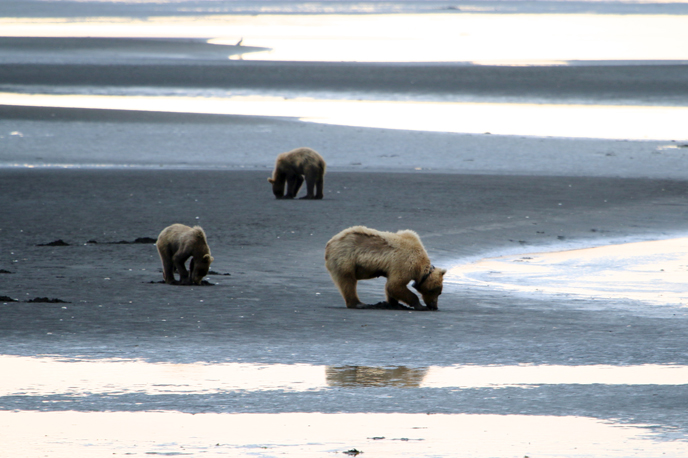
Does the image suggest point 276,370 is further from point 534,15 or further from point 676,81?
point 534,15

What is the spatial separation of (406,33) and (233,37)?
501 inches

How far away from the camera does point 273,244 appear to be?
1409 cm

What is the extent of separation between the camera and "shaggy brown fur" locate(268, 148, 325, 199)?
17.8m

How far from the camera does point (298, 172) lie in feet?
58.9

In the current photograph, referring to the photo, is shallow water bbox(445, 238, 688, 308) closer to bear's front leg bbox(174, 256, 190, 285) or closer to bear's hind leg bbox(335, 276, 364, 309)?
bear's hind leg bbox(335, 276, 364, 309)

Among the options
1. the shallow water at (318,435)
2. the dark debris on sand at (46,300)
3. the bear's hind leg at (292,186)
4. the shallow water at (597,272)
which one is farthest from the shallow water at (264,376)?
the bear's hind leg at (292,186)

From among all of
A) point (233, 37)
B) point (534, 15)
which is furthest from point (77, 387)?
point (534, 15)

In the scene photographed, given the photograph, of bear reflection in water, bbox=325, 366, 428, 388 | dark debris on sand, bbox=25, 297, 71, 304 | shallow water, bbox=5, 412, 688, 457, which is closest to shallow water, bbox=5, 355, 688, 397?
bear reflection in water, bbox=325, 366, 428, 388

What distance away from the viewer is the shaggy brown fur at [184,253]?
36.1 feet

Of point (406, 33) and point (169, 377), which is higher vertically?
point (406, 33)

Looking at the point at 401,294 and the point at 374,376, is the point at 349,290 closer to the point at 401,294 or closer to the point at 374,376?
the point at 401,294

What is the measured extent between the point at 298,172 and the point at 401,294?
26.9 feet

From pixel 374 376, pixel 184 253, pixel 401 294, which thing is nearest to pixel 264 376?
pixel 374 376

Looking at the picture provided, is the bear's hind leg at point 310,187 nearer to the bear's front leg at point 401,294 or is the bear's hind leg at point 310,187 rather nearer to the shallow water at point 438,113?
the bear's front leg at point 401,294
